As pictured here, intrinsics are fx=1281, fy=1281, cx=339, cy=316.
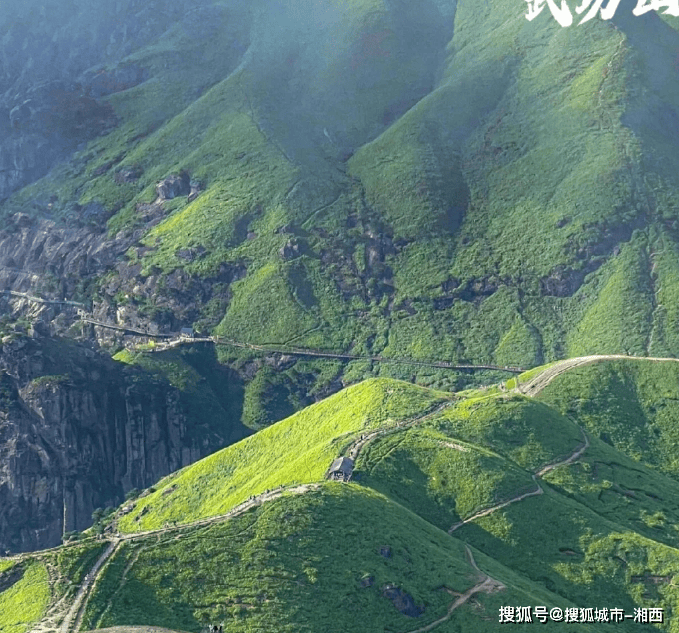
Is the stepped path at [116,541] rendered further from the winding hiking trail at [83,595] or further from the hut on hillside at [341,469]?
the hut on hillside at [341,469]

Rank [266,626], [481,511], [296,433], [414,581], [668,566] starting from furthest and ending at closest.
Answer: [296,433] → [481,511] → [668,566] → [414,581] → [266,626]

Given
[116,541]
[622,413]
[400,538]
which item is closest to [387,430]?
[400,538]

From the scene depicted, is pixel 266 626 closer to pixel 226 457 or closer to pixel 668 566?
pixel 668 566

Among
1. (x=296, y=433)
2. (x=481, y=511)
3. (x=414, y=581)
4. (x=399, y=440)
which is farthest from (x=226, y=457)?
(x=414, y=581)

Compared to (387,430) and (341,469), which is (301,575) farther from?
(387,430)

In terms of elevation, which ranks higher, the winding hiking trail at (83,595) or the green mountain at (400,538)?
the winding hiking trail at (83,595)

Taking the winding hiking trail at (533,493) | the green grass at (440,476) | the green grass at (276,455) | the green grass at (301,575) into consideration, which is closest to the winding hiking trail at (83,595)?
the green grass at (301,575)
